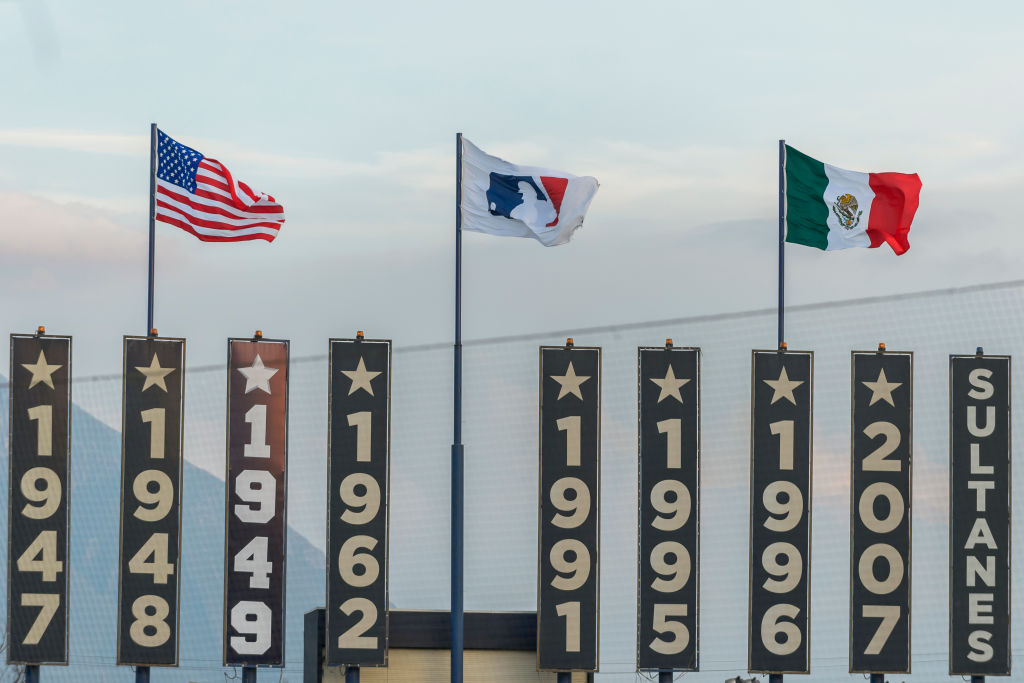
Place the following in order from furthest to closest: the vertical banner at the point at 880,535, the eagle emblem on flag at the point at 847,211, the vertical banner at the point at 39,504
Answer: the eagle emblem on flag at the point at 847,211
the vertical banner at the point at 880,535
the vertical banner at the point at 39,504

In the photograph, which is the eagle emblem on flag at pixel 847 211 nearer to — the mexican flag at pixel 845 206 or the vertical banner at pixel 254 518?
the mexican flag at pixel 845 206

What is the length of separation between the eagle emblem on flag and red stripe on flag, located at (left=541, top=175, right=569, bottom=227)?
5.63 metres

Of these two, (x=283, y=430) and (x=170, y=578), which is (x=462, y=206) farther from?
(x=170, y=578)

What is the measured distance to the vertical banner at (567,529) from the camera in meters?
29.6

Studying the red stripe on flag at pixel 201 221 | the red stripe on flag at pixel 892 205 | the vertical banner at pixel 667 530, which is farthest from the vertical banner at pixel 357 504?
the red stripe on flag at pixel 892 205

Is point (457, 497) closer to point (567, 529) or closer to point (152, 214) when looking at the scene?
point (567, 529)

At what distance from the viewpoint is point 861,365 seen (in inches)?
1195

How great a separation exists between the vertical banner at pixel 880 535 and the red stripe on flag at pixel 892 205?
2.64 metres

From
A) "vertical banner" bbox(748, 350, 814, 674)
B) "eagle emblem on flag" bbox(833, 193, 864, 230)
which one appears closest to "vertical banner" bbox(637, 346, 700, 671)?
"vertical banner" bbox(748, 350, 814, 674)

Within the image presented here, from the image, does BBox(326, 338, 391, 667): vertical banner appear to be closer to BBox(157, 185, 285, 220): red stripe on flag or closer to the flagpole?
the flagpole

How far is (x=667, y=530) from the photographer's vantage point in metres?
29.7

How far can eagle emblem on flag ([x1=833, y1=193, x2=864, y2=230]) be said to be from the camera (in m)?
31.0

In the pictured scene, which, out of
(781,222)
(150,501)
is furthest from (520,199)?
(150,501)

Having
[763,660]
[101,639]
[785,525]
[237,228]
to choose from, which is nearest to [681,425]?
[785,525]
